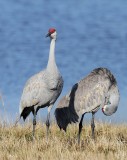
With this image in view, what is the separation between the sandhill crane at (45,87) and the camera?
32.2ft

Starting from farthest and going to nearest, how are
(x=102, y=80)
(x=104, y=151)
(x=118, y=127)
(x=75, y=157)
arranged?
1. (x=118, y=127)
2. (x=102, y=80)
3. (x=104, y=151)
4. (x=75, y=157)

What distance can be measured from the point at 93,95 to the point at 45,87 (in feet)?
2.90

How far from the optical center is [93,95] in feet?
32.1

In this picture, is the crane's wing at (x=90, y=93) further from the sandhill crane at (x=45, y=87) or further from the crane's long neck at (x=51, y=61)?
the crane's long neck at (x=51, y=61)

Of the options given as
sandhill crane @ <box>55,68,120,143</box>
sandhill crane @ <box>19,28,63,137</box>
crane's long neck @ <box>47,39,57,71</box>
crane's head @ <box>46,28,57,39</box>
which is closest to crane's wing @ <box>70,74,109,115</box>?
sandhill crane @ <box>55,68,120,143</box>

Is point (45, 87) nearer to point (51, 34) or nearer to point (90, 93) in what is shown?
point (90, 93)

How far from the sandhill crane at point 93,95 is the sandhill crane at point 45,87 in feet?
1.10

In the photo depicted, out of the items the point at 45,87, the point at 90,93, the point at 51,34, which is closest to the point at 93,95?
the point at 90,93

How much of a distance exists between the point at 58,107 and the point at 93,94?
3.42ft

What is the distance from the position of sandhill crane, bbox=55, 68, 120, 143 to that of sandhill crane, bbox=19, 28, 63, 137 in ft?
1.10

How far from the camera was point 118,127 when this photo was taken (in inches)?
442

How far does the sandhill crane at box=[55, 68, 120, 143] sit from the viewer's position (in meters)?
9.73

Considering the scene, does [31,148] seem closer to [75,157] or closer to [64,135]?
[75,157]

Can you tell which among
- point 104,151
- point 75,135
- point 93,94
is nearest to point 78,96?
point 93,94
